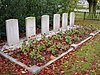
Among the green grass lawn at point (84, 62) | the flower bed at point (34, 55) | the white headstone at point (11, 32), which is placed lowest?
the green grass lawn at point (84, 62)

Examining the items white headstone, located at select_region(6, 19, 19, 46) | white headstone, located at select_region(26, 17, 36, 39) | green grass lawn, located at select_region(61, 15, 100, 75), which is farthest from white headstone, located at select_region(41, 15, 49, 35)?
green grass lawn, located at select_region(61, 15, 100, 75)

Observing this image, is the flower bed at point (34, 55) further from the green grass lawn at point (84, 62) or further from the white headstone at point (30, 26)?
the white headstone at point (30, 26)

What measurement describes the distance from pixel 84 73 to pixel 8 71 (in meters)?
2.15

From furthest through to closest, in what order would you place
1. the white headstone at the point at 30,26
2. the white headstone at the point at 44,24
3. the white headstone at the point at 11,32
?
the white headstone at the point at 44,24, the white headstone at the point at 30,26, the white headstone at the point at 11,32

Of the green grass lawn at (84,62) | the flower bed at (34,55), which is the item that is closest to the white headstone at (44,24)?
the flower bed at (34,55)

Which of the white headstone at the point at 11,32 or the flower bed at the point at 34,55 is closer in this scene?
the flower bed at the point at 34,55

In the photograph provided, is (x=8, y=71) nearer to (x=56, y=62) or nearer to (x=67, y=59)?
(x=56, y=62)

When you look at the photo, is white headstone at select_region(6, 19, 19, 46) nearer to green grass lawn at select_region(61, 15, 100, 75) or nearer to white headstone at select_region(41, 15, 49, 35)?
white headstone at select_region(41, 15, 49, 35)

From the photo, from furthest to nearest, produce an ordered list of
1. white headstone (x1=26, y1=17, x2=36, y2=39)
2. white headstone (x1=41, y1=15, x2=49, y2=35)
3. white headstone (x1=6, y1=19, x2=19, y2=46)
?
white headstone (x1=41, y1=15, x2=49, y2=35) → white headstone (x1=26, y1=17, x2=36, y2=39) → white headstone (x1=6, y1=19, x2=19, y2=46)

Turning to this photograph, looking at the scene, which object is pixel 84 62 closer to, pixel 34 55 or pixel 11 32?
pixel 34 55

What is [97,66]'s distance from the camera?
4973mm

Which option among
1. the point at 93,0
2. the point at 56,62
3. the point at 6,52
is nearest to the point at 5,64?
the point at 6,52

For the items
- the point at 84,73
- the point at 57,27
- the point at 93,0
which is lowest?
the point at 84,73

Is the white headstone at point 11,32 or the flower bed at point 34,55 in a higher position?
the white headstone at point 11,32
